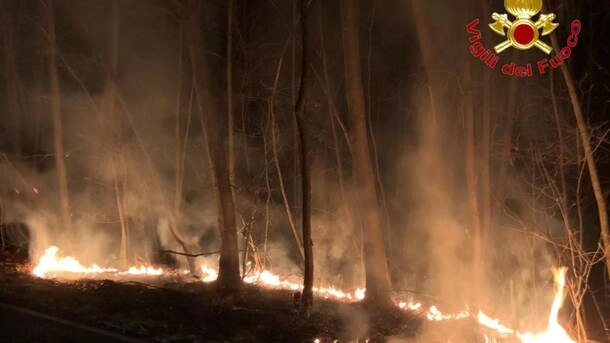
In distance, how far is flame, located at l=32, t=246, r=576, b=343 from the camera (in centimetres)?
913

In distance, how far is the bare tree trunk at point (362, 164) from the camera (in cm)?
1157

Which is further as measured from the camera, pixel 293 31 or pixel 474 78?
pixel 293 31

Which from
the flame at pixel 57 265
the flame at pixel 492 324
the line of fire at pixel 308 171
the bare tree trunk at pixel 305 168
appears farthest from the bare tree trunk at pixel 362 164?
the flame at pixel 57 265

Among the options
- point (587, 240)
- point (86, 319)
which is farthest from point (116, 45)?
point (587, 240)

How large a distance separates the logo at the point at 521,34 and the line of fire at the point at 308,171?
0.07 m

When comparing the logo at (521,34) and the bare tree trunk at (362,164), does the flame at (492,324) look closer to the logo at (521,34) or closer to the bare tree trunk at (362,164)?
the bare tree trunk at (362,164)

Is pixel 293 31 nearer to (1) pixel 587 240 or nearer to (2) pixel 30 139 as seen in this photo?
(1) pixel 587 240

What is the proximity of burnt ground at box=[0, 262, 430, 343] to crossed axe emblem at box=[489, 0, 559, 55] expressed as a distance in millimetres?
5649

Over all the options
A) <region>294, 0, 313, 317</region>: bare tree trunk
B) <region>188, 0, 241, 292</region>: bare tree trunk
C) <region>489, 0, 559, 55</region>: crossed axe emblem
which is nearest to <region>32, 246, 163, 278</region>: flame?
<region>188, 0, 241, 292</region>: bare tree trunk

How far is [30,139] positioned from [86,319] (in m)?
14.9

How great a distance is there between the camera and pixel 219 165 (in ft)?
40.8

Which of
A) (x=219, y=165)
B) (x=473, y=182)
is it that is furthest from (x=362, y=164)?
(x=219, y=165)

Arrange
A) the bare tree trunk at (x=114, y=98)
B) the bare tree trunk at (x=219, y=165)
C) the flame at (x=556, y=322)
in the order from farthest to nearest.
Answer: the bare tree trunk at (x=114, y=98), the bare tree trunk at (x=219, y=165), the flame at (x=556, y=322)

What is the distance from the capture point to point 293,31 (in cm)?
1544
